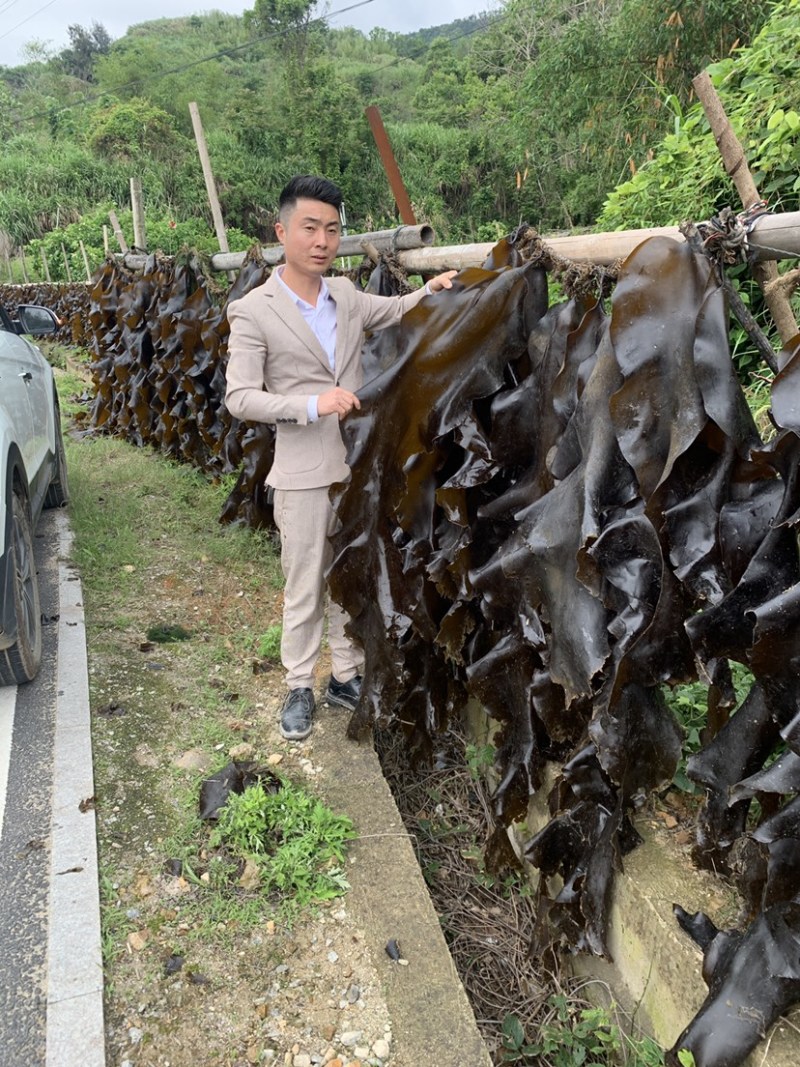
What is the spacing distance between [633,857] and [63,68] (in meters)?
96.2

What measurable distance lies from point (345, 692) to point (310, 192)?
192 centimetres

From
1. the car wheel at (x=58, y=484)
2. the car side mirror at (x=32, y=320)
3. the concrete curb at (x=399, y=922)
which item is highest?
the car side mirror at (x=32, y=320)

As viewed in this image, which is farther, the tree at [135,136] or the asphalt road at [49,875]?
the tree at [135,136]

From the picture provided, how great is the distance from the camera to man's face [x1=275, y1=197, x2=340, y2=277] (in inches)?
103

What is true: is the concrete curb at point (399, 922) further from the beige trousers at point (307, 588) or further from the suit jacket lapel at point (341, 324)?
the suit jacket lapel at point (341, 324)

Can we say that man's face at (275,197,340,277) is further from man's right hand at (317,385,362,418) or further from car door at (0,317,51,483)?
car door at (0,317,51,483)

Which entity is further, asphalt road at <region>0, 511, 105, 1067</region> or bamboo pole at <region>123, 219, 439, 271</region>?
bamboo pole at <region>123, 219, 439, 271</region>

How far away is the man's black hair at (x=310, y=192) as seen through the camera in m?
2.62

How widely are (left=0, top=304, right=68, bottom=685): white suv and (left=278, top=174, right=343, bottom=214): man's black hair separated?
1638 millimetres

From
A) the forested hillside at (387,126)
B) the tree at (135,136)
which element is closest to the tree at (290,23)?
the forested hillside at (387,126)

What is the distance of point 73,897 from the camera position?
223 centimetres

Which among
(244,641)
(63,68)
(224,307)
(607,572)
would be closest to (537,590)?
(607,572)

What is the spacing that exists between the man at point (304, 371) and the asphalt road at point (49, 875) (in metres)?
0.84

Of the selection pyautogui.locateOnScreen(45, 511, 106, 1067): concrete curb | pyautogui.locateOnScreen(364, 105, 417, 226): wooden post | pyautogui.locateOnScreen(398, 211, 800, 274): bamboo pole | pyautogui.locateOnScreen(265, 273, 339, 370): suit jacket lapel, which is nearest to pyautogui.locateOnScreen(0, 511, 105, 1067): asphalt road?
pyautogui.locateOnScreen(45, 511, 106, 1067): concrete curb
